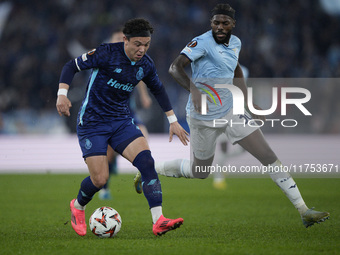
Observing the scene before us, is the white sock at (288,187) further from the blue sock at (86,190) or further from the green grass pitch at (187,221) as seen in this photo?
the blue sock at (86,190)

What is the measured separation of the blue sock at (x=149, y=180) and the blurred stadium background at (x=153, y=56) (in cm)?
882

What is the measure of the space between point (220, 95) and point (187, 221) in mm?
1558

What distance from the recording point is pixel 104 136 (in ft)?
18.7

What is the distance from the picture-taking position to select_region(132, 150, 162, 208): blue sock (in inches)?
214

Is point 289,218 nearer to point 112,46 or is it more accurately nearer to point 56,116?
point 112,46

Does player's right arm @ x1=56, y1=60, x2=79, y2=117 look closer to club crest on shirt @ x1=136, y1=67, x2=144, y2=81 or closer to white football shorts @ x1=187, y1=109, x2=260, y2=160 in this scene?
club crest on shirt @ x1=136, y1=67, x2=144, y2=81

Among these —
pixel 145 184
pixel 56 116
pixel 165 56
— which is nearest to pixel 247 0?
pixel 165 56

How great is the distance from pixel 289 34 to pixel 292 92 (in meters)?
3.56

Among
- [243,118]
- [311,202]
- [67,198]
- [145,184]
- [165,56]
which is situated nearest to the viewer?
[145,184]

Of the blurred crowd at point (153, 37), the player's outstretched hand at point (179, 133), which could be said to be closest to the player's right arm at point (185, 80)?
the player's outstretched hand at point (179, 133)

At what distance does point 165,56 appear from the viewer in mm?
17125

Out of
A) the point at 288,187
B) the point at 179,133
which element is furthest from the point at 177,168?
the point at 288,187

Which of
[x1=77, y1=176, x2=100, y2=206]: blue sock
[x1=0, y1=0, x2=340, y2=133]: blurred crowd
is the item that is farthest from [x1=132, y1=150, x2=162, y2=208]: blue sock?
[x1=0, y1=0, x2=340, y2=133]: blurred crowd

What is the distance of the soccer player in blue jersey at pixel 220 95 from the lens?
6109 mm
